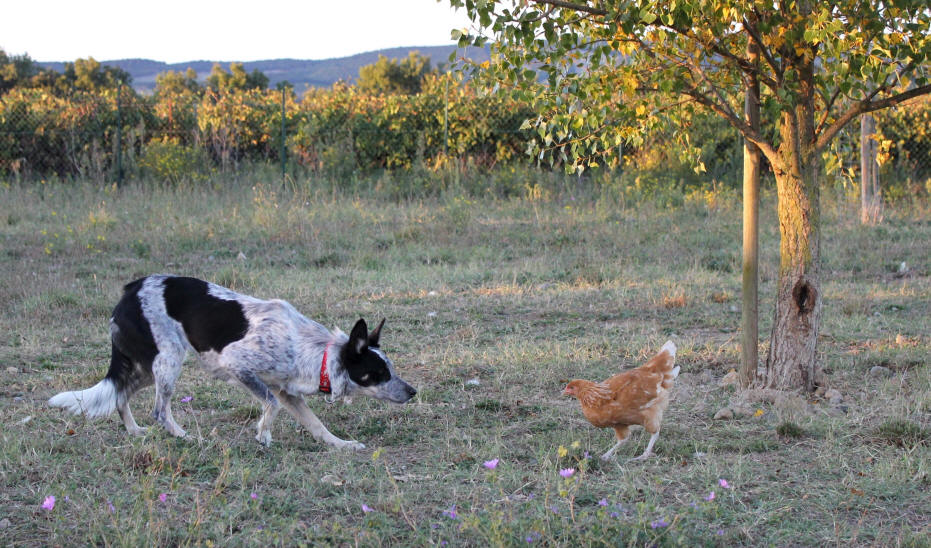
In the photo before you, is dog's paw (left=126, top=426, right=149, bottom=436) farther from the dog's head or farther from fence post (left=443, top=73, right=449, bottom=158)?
fence post (left=443, top=73, right=449, bottom=158)

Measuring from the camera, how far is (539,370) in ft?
21.0

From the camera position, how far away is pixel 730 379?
20.2ft

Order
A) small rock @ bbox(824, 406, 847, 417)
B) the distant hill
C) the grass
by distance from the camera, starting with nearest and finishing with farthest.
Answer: the grass → small rock @ bbox(824, 406, 847, 417) → the distant hill

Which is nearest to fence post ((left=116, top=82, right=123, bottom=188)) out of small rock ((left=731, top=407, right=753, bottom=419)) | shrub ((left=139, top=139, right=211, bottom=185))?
shrub ((left=139, top=139, right=211, bottom=185))

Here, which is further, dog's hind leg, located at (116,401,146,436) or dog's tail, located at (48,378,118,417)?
dog's hind leg, located at (116,401,146,436)

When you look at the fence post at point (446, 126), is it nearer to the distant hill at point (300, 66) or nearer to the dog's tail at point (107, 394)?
the dog's tail at point (107, 394)

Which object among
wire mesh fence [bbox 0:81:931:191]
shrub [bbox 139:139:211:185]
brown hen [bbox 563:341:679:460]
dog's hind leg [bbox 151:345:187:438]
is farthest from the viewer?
wire mesh fence [bbox 0:81:931:191]

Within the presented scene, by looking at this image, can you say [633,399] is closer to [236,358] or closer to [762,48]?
[236,358]

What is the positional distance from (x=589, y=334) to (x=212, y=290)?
144 inches

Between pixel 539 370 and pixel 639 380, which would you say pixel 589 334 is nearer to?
pixel 539 370

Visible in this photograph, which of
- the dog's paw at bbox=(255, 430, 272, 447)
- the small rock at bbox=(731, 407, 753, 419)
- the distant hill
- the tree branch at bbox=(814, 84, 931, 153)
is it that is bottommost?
the small rock at bbox=(731, 407, 753, 419)

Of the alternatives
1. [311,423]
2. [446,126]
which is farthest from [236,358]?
[446,126]

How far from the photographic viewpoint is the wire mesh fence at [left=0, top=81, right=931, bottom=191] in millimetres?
16078

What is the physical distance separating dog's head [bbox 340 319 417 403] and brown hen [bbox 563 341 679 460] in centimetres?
110
